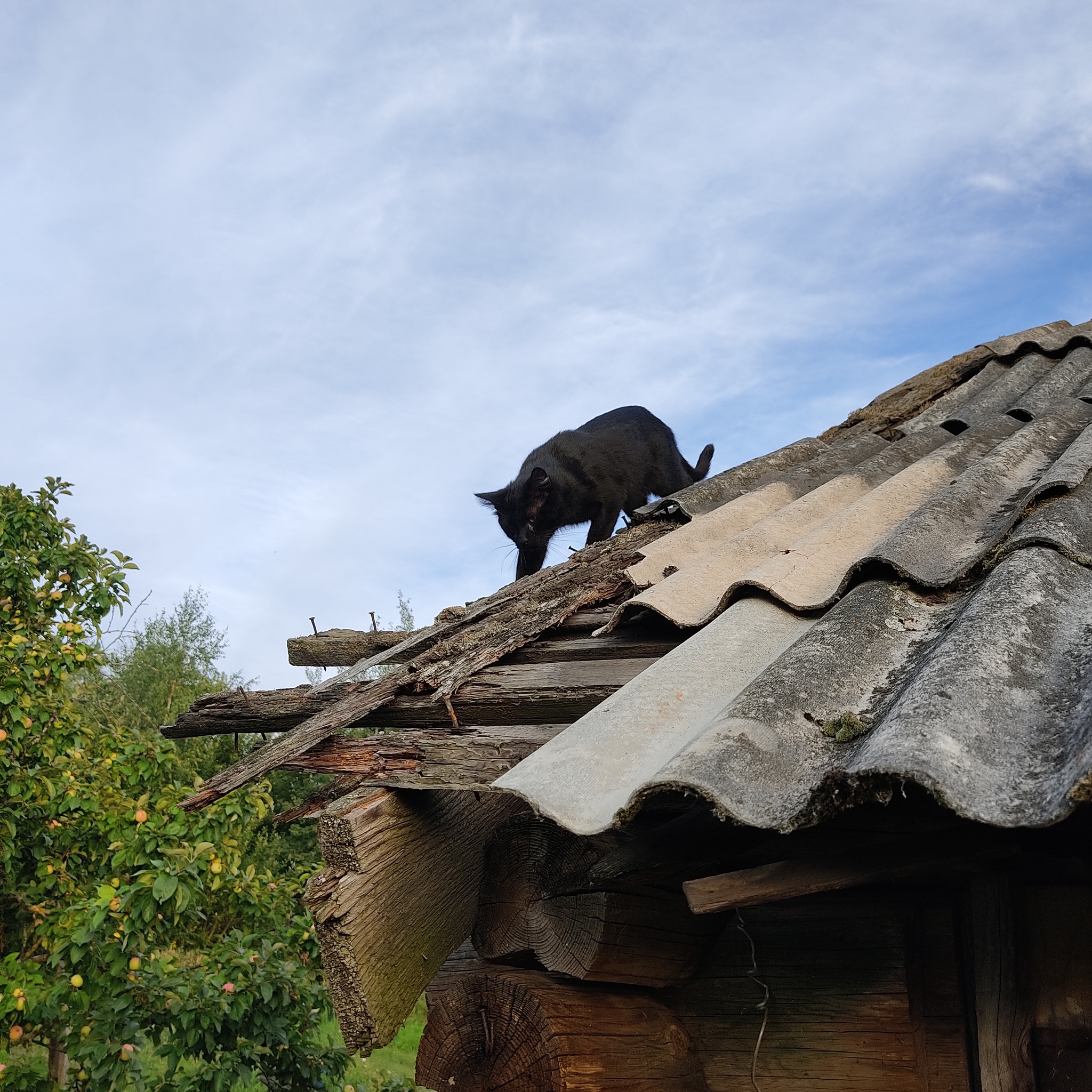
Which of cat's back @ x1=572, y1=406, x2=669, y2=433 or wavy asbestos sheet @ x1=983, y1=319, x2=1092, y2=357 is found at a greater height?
cat's back @ x1=572, y1=406, x2=669, y2=433

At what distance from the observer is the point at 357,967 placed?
4.62 ft

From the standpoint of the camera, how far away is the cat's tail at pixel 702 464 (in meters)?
7.11

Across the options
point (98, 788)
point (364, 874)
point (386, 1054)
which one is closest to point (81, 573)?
point (98, 788)

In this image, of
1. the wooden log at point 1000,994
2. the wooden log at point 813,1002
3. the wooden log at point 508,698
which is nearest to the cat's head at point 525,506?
the wooden log at point 508,698

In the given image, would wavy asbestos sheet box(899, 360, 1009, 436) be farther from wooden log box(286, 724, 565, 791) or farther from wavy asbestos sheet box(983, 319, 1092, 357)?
wooden log box(286, 724, 565, 791)

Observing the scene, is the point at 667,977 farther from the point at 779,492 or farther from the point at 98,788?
the point at 98,788

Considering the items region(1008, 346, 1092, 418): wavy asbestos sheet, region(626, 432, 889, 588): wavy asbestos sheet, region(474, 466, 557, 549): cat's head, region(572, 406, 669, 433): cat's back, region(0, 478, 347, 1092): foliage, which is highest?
region(572, 406, 669, 433): cat's back

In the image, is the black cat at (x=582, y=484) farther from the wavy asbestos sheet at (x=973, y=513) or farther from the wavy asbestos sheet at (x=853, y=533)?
the wavy asbestos sheet at (x=973, y=513)

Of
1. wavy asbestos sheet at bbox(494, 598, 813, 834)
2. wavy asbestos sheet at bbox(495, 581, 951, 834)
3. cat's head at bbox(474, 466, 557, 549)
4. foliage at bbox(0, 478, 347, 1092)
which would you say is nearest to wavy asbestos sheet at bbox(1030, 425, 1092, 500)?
wavy asbestos sheet at bbox(495, 581, 951, 834)

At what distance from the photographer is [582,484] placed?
6125 mm

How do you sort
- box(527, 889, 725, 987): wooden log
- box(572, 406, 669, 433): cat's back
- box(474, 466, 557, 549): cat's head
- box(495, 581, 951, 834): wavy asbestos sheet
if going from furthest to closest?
box(572, 406, 669, 433): cat's back
box(474, 466, 557, 549): cat's head
box(527, 889, 725, 987): wooden log
box(495, 581, 951, 834): wavy asbestos sheet

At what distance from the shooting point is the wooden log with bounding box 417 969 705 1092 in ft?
4.95

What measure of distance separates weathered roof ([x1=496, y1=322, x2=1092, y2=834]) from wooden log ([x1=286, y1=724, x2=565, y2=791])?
0.24 metres

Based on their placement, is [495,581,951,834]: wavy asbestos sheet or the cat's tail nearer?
[495,581,951,834]: wavy asbestos sheet
